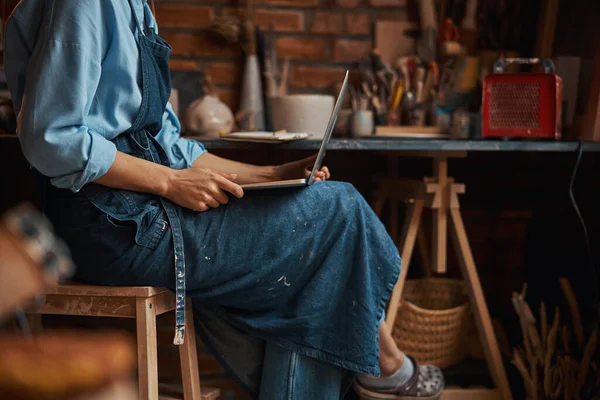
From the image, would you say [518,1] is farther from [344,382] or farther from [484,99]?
[344,382]

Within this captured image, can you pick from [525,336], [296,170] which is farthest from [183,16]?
[525,336]

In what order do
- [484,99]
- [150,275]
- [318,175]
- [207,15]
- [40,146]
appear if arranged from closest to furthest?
1. [40,146]
2. [150,275]
3. [318,175]
4. [484,99]
5. [207,15]

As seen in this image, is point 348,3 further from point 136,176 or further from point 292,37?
point 136,176

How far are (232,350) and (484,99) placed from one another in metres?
1.00

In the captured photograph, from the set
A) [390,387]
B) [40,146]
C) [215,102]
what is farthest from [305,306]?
[215,102]

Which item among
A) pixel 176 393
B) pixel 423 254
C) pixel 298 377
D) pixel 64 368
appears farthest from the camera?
pixel 423 254

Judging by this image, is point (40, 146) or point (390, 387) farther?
point (390, 387)

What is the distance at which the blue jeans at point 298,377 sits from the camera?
4.15 ft

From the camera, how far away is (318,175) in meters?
1.34

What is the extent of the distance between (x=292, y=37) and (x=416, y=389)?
1.24m

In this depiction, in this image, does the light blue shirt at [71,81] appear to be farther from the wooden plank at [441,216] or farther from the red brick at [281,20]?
the red brick at [281,20]

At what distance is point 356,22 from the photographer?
7.07 ft

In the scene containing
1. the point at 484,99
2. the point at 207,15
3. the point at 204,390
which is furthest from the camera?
the point at 207,15

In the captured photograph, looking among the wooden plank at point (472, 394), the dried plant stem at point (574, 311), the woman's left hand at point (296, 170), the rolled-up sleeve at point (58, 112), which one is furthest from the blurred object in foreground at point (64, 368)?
the dried plant stem at point (574, 311)
